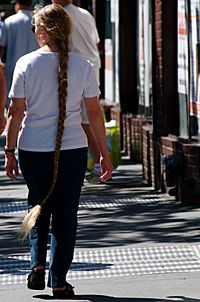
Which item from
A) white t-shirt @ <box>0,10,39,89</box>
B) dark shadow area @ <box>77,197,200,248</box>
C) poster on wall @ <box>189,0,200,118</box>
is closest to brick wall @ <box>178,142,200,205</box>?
dark shadow area @ <box>77,197,200,248</box>

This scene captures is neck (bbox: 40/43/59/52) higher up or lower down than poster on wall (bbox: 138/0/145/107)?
higher up

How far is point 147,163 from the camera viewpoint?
12.7 meters

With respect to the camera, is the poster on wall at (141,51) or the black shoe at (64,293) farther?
the poster on wall at (141,51)

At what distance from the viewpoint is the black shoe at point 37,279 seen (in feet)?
24.1

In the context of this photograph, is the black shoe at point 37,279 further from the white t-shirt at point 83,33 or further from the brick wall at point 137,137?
the brick wall at point 137,137

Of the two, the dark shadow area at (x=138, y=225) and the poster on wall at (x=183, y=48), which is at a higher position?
the poster on wall at (x=183, y=48)

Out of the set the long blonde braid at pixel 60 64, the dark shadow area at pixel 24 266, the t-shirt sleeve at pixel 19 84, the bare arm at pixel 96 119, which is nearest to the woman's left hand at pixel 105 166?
the bare arm at pixel 96 119

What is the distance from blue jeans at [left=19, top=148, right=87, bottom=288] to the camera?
7.16 m

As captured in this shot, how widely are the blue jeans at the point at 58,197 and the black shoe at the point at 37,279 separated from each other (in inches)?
2.0

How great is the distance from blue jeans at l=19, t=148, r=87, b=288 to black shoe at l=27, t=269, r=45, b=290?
2.0 inches

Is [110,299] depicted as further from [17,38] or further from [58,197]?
[17,38]

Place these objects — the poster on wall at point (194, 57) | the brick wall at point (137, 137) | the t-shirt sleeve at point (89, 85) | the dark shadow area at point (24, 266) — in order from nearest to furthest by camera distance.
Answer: the t-shirt sleeve at point (89, 85) → the dark shadow area at point (24, 266) → the poster on wall at point (194, 57) → the brick wall at point (137, 137)

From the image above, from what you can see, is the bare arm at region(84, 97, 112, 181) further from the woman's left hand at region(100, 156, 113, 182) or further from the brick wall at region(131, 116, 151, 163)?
the brick wall at region(131, 116, 151, 163)

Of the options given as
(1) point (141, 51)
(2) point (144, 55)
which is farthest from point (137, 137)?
(1) point (141, 51)
